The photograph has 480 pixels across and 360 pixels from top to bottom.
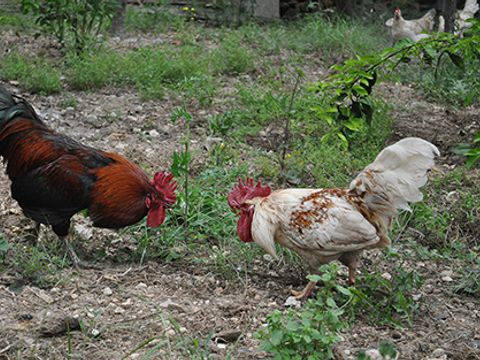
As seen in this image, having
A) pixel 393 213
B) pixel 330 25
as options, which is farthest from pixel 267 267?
pixel 330 25

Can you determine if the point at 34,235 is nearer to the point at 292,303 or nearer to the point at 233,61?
the point at 292,303

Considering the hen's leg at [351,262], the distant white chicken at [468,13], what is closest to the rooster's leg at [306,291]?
the hen's leg at [351,262]

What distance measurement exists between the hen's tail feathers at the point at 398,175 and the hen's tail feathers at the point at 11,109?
86.3 inches

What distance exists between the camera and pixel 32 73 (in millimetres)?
8016

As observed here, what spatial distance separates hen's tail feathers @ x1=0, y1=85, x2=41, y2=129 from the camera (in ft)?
16.4

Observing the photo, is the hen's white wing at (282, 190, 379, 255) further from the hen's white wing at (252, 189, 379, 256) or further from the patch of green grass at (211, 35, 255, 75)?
the patch of green grass at (211, 35, 255, 75)

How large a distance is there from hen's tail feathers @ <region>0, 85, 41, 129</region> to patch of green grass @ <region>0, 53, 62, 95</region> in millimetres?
2773

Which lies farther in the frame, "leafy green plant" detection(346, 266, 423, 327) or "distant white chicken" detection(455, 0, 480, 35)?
"distant white chicken" detection(455, 0, 480, 35)

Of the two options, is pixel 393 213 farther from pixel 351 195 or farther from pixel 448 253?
pixel 448 253

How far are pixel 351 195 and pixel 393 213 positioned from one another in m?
0.27

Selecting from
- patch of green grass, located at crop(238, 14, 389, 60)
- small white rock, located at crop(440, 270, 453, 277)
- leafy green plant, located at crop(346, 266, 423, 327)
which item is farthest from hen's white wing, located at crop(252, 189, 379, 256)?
patch of green grass, located at crop(238, 14, 389, 60)

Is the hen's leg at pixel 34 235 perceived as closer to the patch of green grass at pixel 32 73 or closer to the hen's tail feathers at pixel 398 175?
the hen's tail feathers at pixel 398 175

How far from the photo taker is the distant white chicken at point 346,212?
4.29 m

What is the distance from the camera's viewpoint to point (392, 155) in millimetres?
4305
